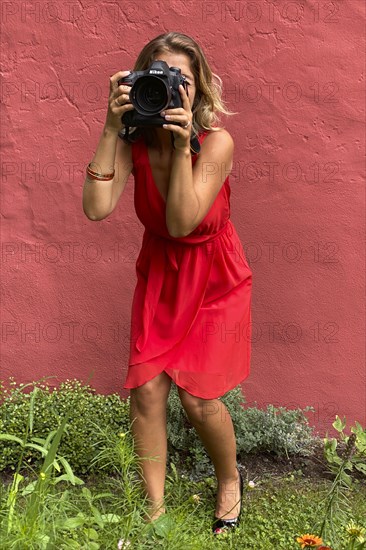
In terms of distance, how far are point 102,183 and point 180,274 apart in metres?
0.41

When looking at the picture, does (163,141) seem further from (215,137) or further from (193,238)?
(193,238)

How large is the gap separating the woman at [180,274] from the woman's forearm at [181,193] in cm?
2

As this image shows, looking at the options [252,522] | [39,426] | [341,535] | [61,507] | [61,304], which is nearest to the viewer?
[61,507]

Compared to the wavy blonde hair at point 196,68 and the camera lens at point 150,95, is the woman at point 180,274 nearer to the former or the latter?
the wavy blonde hair at point 196,68

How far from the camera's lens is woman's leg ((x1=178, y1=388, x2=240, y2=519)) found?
2.71 meters

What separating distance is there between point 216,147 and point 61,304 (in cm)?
126

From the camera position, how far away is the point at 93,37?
3.33m

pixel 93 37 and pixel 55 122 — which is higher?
pixel 93 37

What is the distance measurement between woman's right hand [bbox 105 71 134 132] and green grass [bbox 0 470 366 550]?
1.16m

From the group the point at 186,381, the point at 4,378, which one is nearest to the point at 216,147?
the point at 186,381

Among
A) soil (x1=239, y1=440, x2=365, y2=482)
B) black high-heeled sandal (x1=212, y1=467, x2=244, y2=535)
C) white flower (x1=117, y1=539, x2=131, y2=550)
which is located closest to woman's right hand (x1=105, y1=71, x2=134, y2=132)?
white flower (x1=117, y1=539, x2=131, y2=550)

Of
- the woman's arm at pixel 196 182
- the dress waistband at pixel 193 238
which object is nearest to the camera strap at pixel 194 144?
the woman's arm at pixel 196 182

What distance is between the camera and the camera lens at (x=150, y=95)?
7.77ft

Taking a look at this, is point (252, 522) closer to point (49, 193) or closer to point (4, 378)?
point (4, 378)
